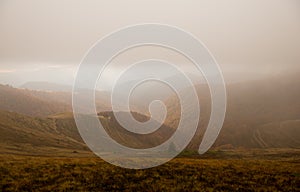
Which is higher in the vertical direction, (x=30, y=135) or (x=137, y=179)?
(x=30, y=135)

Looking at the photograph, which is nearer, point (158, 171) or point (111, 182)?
point (111, 182)

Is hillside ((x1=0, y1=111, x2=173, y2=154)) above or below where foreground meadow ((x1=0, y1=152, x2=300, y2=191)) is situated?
above

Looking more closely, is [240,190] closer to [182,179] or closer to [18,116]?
[182,179]

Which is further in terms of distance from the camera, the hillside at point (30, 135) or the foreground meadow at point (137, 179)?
the hillside at point (30, 135)

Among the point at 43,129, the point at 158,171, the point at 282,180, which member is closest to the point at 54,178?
the point at 158,171

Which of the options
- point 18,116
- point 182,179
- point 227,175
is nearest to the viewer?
point 182,179

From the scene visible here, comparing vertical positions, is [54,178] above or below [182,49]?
below

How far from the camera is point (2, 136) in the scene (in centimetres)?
12031

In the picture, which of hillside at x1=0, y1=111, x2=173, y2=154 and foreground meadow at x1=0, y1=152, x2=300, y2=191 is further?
hillside at x1=0, y1=111, x2=173, y2=154

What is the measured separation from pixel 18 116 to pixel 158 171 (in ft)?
522

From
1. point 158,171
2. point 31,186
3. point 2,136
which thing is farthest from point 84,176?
point 2,136

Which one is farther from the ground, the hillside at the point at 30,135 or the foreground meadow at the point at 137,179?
the hillside at the point at 30,135

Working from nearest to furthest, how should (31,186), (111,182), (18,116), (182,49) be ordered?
(31,186), (111,182), (182,49), (18,116)

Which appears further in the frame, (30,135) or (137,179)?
(30,135)
